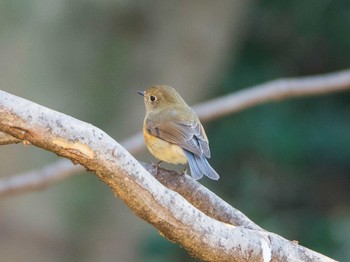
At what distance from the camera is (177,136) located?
4.27 meters

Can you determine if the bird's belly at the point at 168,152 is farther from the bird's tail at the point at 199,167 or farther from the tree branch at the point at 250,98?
the tree branch at the point at 250,98

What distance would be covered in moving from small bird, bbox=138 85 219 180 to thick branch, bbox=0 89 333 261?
97 cm

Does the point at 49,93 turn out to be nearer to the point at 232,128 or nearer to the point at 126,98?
the point at 126,98

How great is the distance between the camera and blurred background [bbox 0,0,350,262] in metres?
6.82

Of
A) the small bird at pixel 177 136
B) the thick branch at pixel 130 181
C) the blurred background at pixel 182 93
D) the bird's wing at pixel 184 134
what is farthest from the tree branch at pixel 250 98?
the thick branch at pixel 130 181

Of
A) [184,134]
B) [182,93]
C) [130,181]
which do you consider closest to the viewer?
[130,181]

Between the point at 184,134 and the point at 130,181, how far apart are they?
1485 mm

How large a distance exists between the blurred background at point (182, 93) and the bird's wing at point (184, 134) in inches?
88.9

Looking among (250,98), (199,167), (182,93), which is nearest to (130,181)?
(199,167)

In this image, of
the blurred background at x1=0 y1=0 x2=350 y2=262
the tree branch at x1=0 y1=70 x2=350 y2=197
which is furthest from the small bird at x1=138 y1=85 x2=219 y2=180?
the blurred background at x1=0 y1=0 x2=350 y2=262

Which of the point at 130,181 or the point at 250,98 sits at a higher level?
the point at 250,98

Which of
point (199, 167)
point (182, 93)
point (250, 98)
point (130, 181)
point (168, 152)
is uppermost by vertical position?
point (182, 93)

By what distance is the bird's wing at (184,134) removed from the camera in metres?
4.20

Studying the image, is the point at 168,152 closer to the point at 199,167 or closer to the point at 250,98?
the point at 199,167
